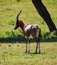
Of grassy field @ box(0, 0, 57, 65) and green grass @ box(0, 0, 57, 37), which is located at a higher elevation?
green grass @ box(0, 0, 57, 37)

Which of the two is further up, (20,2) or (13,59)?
(20,2)

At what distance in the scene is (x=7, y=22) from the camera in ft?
116

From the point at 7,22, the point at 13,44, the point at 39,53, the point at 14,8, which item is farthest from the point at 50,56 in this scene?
the point at 14,8

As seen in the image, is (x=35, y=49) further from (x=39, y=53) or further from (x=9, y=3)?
(x=9, y=3)

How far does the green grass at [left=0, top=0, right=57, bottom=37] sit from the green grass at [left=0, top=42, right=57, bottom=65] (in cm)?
671

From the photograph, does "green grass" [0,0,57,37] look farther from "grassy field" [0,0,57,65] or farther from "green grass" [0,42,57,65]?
"green grass" [0,42,57,65]

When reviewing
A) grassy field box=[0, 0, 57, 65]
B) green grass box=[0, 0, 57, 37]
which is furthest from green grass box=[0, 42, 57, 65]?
green grass box=[0, 0, 57, 37]

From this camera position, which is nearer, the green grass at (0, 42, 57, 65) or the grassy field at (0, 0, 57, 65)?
the green grass at (0, 42, 57, 65)

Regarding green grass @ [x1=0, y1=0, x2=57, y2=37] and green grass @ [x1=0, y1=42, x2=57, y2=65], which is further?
green grass @ [x1=0, y1=0, x2=57, y2=37]

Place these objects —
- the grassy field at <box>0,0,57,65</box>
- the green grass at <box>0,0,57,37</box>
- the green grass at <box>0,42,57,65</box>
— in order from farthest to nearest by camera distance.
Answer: the green grass at <box>0,0,57,37</box>, the grassy field at <box>0,0,57,65</box>, the green grass at <box>0,42,57,65</box>

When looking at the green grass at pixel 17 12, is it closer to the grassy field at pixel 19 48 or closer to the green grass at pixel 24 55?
the grassy field at pixel 19 48

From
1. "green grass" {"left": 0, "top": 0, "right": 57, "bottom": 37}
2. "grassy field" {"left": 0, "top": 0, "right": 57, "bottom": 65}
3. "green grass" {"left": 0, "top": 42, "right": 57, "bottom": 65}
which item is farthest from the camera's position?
"green grass" {"left": 0, "top": 0, "right": 57, "bottom": 37}

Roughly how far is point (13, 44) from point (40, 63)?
649cm

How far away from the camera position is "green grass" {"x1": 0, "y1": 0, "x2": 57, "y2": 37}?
110ft
